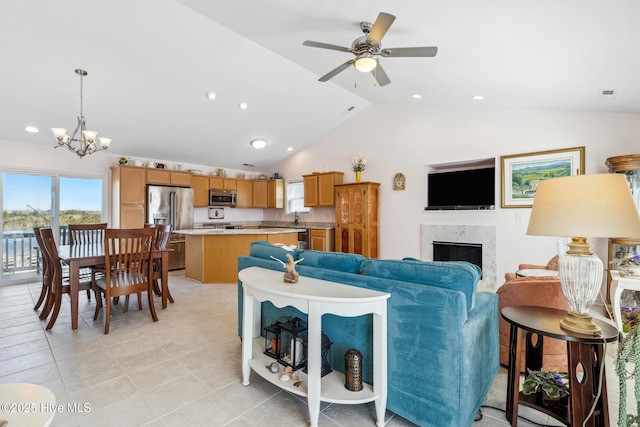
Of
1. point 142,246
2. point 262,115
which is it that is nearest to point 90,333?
point 142,246

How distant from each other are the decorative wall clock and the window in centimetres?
260

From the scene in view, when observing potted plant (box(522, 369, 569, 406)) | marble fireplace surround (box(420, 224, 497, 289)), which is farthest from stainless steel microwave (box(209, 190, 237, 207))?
potted plant (box(522, 369, 569, 406))

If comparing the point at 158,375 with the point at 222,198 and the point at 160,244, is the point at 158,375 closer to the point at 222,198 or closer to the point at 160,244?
the point at 160,244

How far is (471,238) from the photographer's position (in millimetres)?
4957

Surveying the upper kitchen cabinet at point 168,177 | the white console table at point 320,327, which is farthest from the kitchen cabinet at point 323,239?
the white console table at point 320,327

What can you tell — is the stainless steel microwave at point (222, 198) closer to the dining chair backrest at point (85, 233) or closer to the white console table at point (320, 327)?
the dining chair backrest at point (85, 233)

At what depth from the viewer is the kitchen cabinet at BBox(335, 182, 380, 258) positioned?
5.94 metres

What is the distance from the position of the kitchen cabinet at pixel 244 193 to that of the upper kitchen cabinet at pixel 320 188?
5.48 feet

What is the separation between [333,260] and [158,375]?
1.59 meters

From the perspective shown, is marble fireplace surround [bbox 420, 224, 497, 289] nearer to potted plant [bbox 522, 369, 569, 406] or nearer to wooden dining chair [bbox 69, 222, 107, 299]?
potted plant [bbox 522, 369, 569, 406]

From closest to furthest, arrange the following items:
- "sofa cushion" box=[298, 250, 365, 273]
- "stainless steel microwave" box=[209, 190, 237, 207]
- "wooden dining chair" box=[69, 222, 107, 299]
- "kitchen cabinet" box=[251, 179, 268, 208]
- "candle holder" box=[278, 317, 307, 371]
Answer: "candle holder" box=[278, 317, 307, 371], "sofa cushion" box=[298, 250, 365, 273], "wooden dining chair" box=[69, 222, 107, 299], "stainless steel microwave" box=[209, 190, 237, 207], "kitchen cabinet" box=[251, 179, 268, 208]

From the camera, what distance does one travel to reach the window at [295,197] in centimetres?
777

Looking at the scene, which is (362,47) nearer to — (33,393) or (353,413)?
(353,413)

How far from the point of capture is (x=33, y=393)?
1094mm
